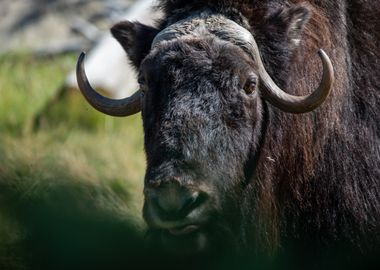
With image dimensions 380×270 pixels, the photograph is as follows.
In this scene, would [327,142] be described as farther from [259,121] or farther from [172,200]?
[172,200]

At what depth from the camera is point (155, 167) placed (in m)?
4.24

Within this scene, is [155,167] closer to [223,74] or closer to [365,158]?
[223,74]

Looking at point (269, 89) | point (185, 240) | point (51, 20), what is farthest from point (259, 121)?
point (51, 20)

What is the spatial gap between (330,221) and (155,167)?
1.19 meters

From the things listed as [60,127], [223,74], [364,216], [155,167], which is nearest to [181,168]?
[155,167]

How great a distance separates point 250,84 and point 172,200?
75 centimetres

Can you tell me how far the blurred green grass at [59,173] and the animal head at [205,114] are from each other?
0.62m

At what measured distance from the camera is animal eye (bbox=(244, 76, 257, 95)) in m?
4.55

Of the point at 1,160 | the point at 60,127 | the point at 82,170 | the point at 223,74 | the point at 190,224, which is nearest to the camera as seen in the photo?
the point at 190,224

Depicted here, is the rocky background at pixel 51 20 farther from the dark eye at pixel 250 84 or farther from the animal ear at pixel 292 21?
the dark eye at pixel 250 84

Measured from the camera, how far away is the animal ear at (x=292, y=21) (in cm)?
477

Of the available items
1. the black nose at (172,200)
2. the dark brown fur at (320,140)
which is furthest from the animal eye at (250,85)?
the black nose at (172,200)

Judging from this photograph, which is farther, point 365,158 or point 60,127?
point 60,127

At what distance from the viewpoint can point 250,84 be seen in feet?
15.0
